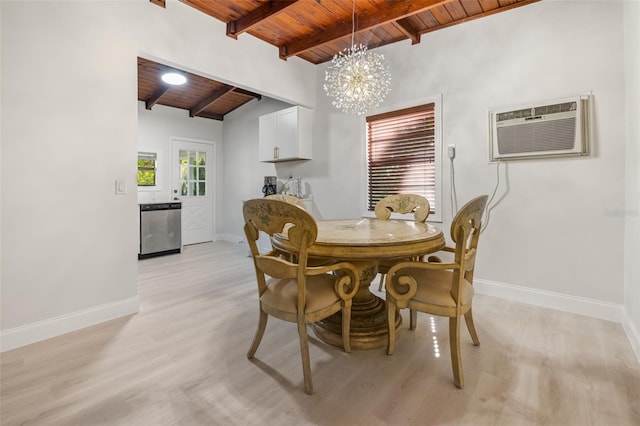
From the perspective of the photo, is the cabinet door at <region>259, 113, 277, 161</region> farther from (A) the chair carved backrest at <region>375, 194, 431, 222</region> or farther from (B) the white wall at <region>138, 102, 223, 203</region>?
(A) the chair carved backrest at <region>375, 194, 431, 222</region>

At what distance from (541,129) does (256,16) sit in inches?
115

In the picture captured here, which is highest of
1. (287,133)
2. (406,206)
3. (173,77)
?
(173,77)

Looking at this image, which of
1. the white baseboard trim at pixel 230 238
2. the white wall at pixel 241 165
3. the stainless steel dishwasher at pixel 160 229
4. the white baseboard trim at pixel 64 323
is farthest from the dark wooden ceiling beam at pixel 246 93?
the white baseboard trim at pixel 64 323

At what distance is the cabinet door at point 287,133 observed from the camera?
427 cm

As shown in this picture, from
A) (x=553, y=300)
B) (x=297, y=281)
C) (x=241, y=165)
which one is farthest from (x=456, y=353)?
(x=241, y=165)

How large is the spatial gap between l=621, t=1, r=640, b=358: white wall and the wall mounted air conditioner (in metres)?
0.27

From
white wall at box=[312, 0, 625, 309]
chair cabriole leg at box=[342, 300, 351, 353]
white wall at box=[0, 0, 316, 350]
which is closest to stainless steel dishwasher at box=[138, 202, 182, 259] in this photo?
white wall at box=[0, 0, 316, 350]

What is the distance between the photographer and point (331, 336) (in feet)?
6.43

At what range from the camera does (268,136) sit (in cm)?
477

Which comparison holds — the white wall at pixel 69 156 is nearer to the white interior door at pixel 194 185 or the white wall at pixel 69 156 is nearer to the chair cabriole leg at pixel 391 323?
the chair cabriole leg at pixel 391 323

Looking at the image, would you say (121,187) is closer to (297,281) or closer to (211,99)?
(297,281)

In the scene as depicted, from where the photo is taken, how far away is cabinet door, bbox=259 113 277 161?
15.3 feet

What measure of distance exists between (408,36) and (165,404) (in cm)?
389

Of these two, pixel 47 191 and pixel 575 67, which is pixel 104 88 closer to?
pixel 47 191
